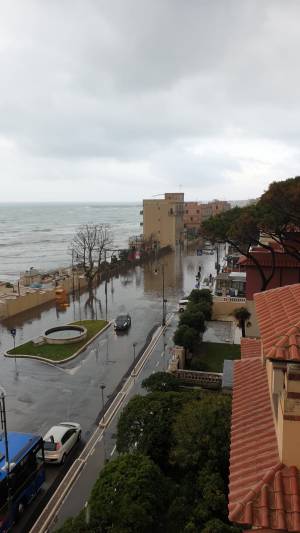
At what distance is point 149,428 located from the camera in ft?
45.2

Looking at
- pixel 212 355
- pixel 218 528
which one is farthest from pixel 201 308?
pixel 218 528

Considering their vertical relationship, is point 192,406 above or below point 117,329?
above

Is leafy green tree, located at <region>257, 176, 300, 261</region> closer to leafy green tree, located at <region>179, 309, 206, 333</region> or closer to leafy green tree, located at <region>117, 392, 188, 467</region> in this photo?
leafy green tree, located at <region>179, 309, 206, 333</region>

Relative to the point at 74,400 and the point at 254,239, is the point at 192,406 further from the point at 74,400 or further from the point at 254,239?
the point at 254,239

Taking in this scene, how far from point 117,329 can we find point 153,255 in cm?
4534

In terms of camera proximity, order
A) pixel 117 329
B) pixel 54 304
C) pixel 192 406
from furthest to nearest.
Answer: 1. pixel 54 304
2. pixel 117 329
3. pixel 192 406

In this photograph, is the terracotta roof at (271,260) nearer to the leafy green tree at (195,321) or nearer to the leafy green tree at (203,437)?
the leafy green tree at (195,321)

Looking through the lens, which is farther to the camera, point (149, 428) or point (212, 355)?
point (212, 355)

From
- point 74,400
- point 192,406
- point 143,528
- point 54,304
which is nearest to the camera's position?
point 143,528

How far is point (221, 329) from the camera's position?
3281 centimetres

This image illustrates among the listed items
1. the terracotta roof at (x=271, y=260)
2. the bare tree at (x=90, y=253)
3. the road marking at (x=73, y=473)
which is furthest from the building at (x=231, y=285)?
the road marking at (x=73, y=473)

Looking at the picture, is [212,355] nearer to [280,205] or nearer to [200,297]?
[200,297]

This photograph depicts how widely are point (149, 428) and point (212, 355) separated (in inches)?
532

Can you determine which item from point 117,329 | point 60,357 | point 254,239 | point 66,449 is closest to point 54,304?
point 117,329
